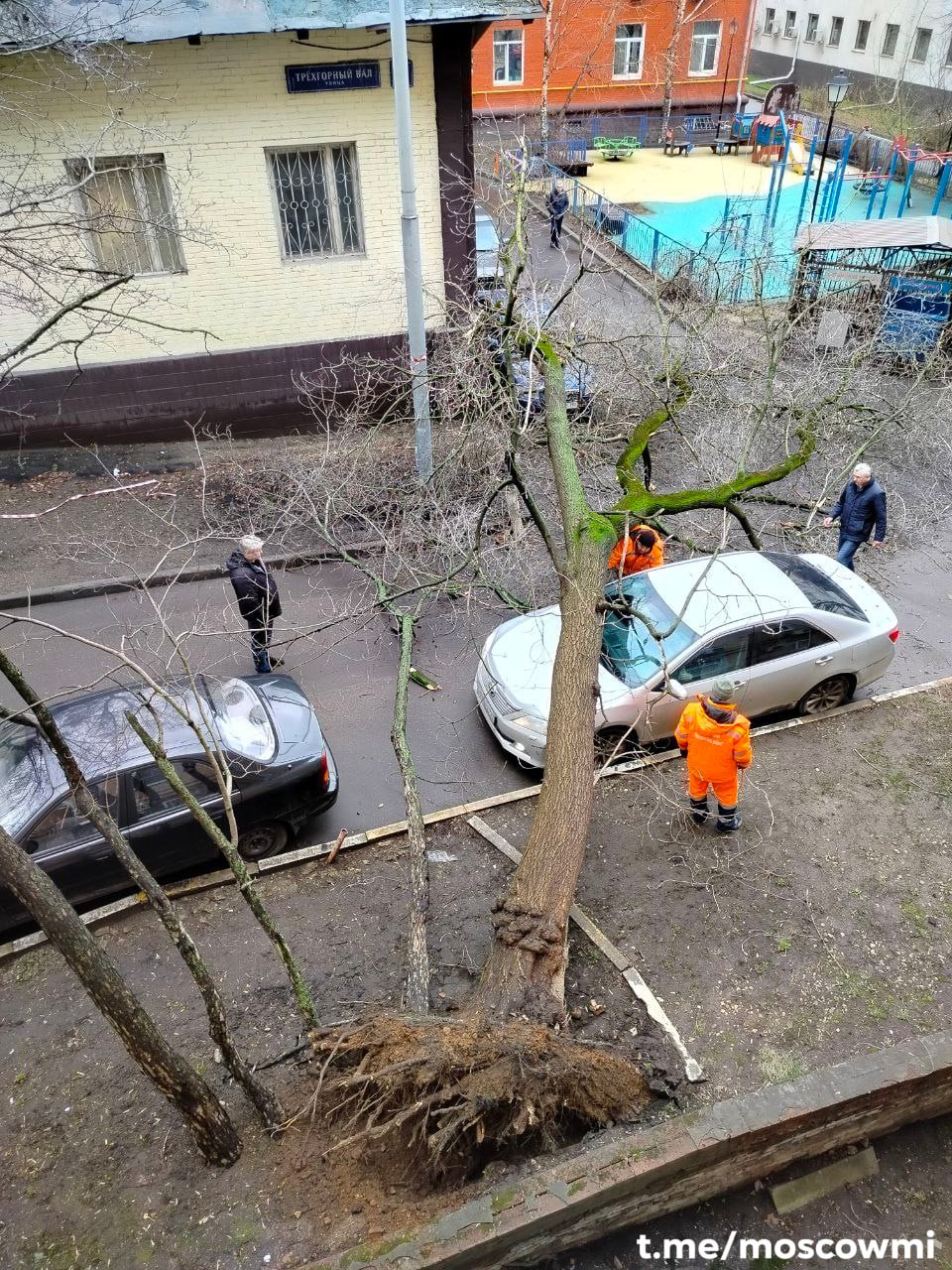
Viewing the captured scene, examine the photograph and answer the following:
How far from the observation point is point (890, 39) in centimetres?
3247

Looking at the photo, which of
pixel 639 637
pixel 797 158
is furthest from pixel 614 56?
pixel 639 637

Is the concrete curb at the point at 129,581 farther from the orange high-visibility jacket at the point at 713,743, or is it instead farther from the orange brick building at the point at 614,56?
the orange brick building at the point at 614,56

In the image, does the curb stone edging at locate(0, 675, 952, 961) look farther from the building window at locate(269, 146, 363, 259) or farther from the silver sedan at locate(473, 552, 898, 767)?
the building window at locate(269, 146, 363, 259)

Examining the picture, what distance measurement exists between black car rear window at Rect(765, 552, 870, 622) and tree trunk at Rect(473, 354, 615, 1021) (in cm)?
245

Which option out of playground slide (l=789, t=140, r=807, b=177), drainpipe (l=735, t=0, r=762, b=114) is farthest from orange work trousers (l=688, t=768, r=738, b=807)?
drainpipe (l=735, t=0, r=762, b=114)

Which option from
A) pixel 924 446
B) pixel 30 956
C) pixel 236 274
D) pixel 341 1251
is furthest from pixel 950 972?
pixel 236 274

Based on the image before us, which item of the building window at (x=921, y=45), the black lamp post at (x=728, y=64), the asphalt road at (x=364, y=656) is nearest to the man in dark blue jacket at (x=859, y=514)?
the asphalt road at (x=364, y=656)

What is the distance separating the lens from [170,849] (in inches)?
251

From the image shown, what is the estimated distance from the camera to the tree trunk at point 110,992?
3.63 meters

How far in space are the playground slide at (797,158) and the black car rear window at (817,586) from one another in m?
24.2

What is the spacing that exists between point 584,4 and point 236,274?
24692 millimetres

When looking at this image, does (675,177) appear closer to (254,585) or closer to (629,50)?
(629,50)

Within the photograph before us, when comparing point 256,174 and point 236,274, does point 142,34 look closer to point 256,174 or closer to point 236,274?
point 256,174

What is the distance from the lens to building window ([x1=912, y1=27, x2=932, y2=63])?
99.8 feet
